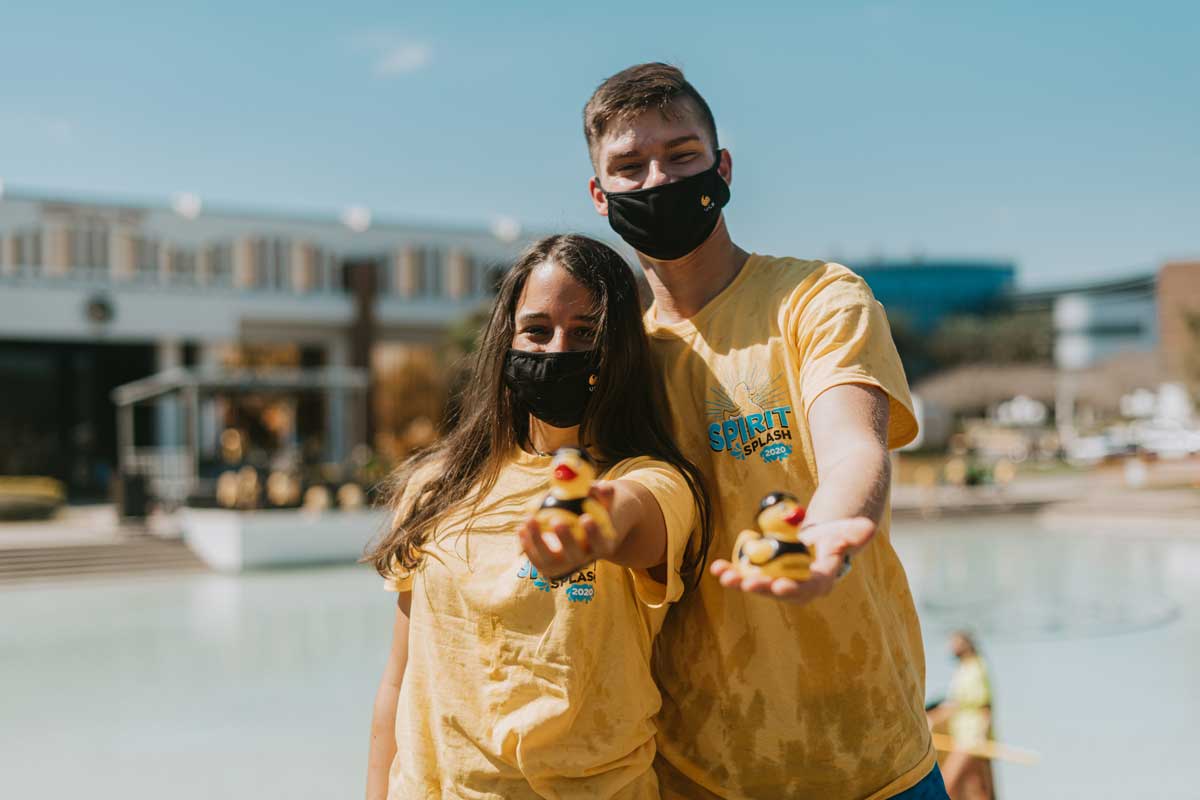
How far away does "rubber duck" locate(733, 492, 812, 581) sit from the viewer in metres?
1.25

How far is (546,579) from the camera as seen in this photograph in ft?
5.66

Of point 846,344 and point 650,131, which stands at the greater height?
point 650,131

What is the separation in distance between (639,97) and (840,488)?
0.78 metres

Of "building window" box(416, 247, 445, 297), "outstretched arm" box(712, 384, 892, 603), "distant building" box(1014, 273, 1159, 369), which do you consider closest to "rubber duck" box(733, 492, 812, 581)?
"outstretched arm" box(712, 384, 892, 603)

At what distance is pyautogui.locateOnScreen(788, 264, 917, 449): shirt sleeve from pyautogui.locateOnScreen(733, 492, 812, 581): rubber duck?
414 millimetres

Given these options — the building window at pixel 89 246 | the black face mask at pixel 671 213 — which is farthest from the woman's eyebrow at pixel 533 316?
the building window at pixel 89 246

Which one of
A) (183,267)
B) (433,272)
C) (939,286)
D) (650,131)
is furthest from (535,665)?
(939,286)

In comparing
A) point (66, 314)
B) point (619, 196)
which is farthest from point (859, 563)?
point (66, 314)

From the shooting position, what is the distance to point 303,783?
7.09 meters

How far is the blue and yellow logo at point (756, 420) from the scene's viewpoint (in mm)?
1818

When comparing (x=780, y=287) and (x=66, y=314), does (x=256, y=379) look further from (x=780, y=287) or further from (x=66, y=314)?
(x=780, y=287)

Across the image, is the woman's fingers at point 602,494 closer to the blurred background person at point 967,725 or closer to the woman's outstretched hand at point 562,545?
the woman's outstretched hand at point 562,545

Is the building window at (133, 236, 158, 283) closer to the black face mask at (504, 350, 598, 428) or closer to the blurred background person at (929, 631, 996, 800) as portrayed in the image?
the blurred background person at (929, 631, 996, 800)

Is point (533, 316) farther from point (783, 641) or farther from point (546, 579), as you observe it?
point (783, 641)
